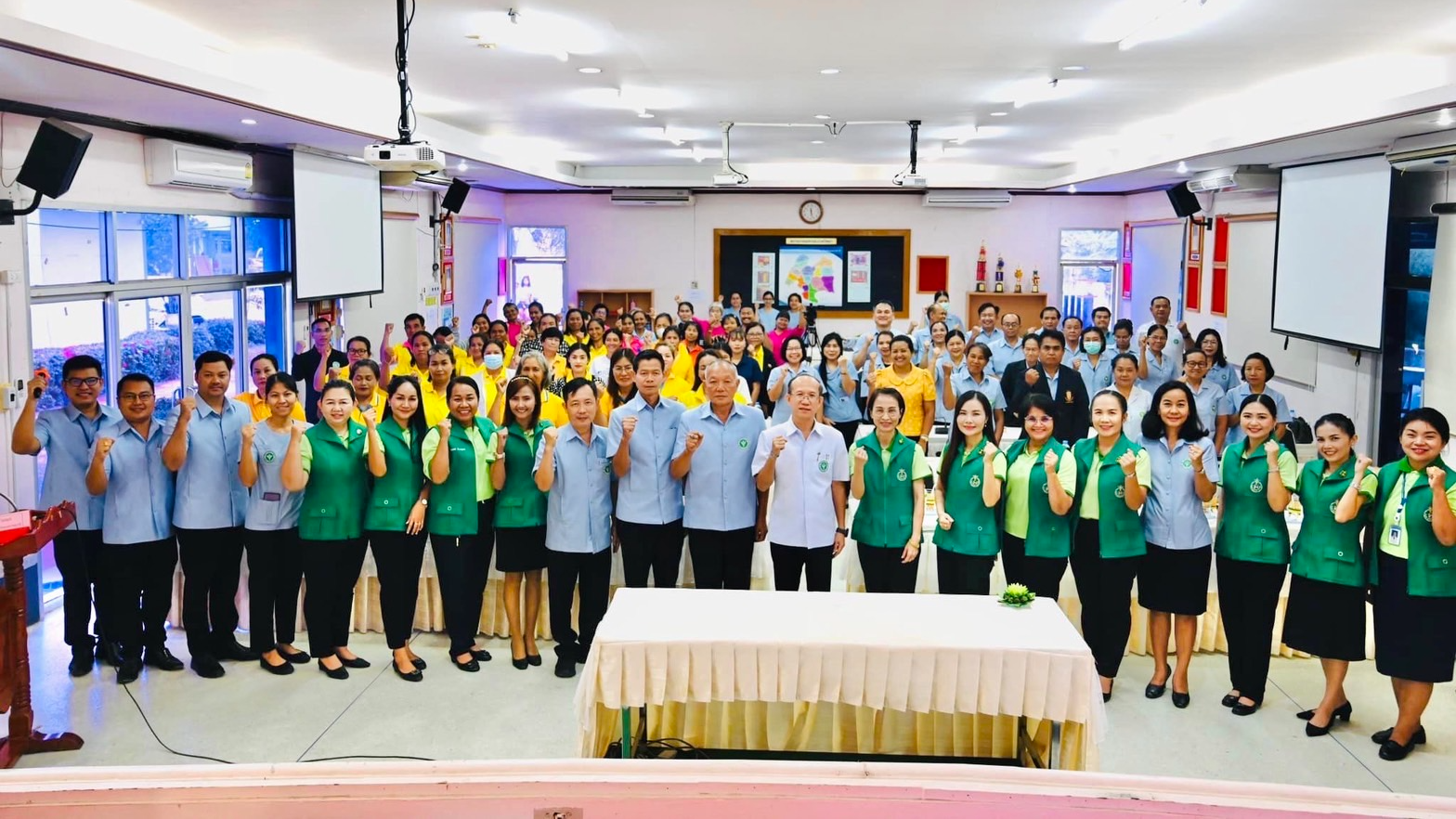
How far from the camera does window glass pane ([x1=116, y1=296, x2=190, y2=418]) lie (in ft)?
25.0

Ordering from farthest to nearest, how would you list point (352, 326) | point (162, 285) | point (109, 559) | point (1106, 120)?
point (352, 326) → point (1106, 120) → point (162, 285) → point (109, 559)

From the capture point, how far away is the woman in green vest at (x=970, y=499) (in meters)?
5.05

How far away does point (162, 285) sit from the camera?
25.8 feet

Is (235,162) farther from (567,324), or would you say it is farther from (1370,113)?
(1370,113)

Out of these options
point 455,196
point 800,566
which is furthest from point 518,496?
point 455,196

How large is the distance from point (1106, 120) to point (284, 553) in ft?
25.5

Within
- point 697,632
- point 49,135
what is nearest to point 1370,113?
point 697,632

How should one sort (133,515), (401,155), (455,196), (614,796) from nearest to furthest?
1. (614,796)
2. (133,515)
3. (401,155)
4. (455,196)

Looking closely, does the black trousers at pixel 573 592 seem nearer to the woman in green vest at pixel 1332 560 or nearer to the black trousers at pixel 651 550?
the black trousers at pixel 651 550

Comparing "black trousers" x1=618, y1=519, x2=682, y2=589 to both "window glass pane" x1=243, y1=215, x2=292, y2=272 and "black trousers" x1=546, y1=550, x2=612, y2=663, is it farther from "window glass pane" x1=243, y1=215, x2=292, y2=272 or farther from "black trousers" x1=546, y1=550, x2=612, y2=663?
"window glass pane" x1=243, y1=215, x2=292, y2=272

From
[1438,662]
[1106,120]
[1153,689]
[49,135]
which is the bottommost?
[1153,689]

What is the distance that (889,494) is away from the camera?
5.06 meters

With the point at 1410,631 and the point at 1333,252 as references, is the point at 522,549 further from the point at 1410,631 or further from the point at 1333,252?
the point at 1333,252

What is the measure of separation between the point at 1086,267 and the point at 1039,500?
41.2 feet
